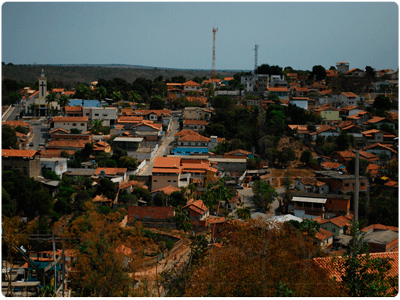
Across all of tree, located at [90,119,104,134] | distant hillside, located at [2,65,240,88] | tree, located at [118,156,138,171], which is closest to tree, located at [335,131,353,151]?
tree, located at [118,156,138,171]

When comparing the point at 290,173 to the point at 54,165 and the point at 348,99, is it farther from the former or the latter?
the point at 348,99

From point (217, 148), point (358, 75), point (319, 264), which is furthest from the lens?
point (358, 75)

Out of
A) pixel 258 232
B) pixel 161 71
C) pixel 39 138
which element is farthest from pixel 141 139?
pixel 161 71

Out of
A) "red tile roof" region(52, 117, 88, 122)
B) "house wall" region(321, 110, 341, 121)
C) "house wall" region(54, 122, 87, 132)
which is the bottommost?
"house wall" region(54, 122, 87, 132)

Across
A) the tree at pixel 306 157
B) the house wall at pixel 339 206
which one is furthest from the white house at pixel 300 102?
the house wall at pixel 339 206

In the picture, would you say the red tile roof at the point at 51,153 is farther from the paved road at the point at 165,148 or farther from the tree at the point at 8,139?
the paved road at the point at 165,148

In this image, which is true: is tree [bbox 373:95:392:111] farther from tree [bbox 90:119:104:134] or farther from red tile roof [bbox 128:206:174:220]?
red tile roof [bbox 128:206:174:220]

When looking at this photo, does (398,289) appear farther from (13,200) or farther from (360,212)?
(13,200)
